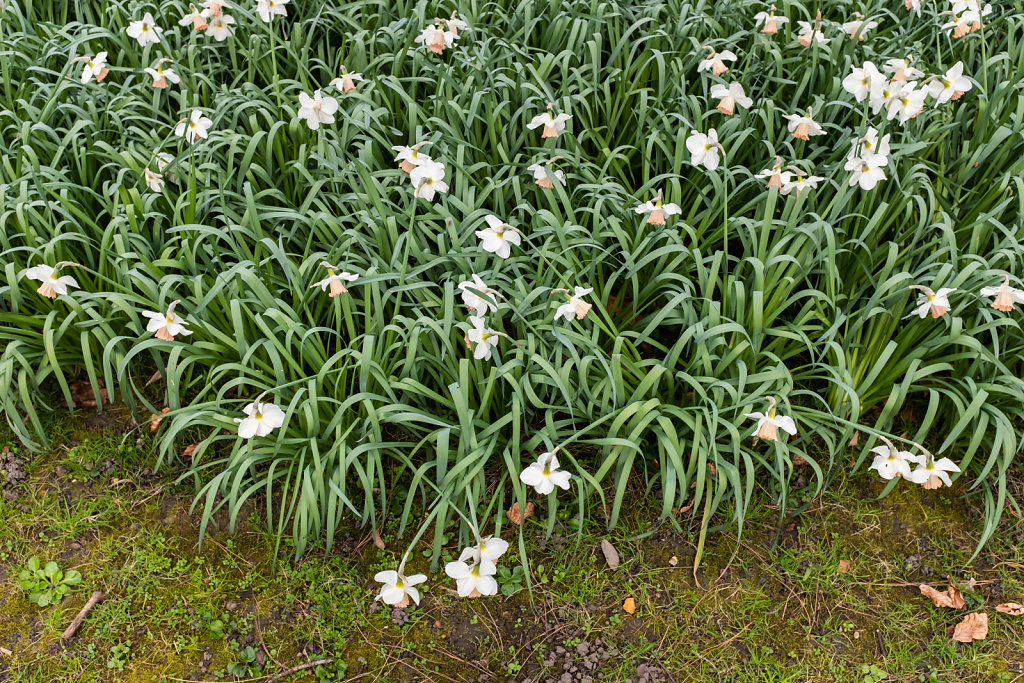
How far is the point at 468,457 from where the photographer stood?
73.7 inches

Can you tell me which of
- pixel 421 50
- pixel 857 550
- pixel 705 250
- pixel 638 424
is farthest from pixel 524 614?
pixel 421 50

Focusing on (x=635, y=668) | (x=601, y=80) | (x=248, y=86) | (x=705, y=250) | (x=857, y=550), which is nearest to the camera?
(x=635, y=668)

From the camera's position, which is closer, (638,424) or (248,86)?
(638,424)

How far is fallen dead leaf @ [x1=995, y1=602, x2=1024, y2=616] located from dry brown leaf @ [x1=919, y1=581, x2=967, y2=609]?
3.6 inches

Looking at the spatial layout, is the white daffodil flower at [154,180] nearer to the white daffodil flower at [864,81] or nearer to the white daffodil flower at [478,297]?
the white daffodil flower at [478,297]

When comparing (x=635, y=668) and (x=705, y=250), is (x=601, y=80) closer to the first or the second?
(x=705, y=250)

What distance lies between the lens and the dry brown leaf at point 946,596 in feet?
6.44

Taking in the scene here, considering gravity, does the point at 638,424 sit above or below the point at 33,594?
above

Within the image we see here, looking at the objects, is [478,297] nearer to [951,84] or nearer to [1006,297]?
[1006,297]

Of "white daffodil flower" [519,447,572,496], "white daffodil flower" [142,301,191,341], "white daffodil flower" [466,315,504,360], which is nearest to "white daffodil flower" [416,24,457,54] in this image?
"white daffodil flower" [466,315,504,360]

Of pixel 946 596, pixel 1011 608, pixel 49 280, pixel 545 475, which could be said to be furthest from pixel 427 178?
pixel 1011 608

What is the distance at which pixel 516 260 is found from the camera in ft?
7.19

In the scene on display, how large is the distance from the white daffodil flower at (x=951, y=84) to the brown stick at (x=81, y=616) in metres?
2.75

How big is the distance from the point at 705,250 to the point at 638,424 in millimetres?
723
